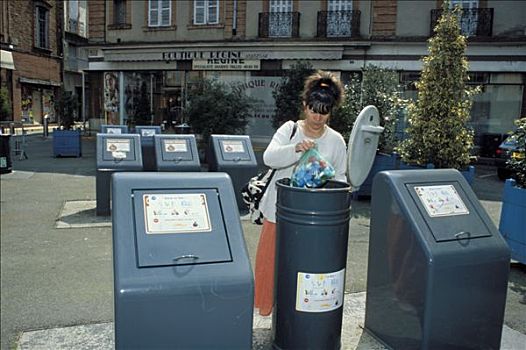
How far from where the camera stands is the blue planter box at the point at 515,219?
16.1 feet

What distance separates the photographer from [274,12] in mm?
18969

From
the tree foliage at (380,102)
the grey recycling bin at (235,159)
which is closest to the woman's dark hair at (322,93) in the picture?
the grey recycling bin at (235,159)

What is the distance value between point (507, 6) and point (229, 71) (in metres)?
10.2

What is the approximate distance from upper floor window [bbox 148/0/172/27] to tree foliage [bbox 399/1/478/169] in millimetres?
15493

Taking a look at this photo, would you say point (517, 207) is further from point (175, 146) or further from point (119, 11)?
point (119, 11)

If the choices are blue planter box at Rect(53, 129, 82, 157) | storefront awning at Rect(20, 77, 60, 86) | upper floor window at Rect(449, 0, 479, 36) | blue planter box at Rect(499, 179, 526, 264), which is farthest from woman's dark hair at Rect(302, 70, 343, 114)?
storefront awning at Rect(20, 77, 60, 86)

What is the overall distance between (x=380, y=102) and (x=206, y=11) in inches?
517

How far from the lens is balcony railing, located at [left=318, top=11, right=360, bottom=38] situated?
18.0 metres

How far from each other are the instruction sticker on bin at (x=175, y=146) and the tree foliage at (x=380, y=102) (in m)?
2.93

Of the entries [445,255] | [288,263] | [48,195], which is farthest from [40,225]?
[445,255]

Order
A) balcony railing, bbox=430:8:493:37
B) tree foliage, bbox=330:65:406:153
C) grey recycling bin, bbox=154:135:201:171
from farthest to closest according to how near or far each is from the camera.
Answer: balcony railing, bbox=430:8:493:37
tree foliage, bbox=330:65:406:153
grey recycling bin, bbox=154:135:201:171

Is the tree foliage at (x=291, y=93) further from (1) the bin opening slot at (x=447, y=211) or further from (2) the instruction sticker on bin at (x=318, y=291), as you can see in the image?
(2) the instruction sticker on bin at (x=318, y=291)

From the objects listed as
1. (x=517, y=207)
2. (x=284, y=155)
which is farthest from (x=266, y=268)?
(x=517, y=207)

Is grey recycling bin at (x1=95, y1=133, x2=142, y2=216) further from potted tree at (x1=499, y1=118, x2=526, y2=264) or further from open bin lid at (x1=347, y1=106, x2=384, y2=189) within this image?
potted tree at (x1=499, y1=118, x2=526, y2=264)
